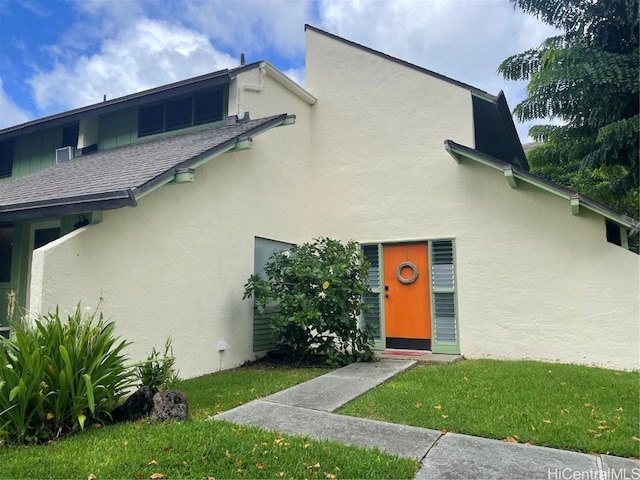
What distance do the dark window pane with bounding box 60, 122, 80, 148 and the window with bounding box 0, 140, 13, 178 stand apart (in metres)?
2.06

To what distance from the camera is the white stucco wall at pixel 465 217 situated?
6941 millimetres

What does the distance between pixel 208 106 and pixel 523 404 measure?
757 cm

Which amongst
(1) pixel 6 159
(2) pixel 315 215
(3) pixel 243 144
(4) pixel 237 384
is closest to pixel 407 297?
(2) pixel 315 215

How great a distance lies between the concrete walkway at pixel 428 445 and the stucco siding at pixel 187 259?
1.92m

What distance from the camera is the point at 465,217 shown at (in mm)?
8133

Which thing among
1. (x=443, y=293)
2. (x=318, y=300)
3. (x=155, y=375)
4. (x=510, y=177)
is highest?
(x=510, y=177)

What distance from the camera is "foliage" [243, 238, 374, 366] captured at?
705cm

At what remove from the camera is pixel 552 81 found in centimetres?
741

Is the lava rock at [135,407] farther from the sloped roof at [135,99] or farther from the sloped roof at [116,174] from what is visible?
the sloped roof at [135,99]

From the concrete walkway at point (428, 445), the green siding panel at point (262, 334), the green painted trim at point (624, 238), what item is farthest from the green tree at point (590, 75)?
the green siding panel at point (262, 334)

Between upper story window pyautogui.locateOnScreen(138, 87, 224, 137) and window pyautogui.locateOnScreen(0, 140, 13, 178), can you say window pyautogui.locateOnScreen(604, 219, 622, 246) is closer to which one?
upper story window pyautogui.locateOnScreen(138, 87, 224, 137)

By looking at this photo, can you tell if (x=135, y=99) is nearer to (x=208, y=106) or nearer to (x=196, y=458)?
(x=208, y=106)

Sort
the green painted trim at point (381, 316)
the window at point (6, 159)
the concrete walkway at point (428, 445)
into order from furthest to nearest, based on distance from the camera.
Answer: the window at point (6, 159) → the green painted trim at point (381, 316) → the concrete walkway at point (428, 445)

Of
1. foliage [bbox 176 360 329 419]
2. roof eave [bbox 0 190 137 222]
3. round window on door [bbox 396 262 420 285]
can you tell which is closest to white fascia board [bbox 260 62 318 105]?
round window on door [bbox 396 262 420 285]
